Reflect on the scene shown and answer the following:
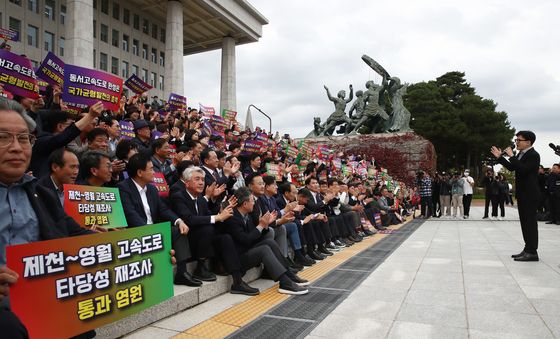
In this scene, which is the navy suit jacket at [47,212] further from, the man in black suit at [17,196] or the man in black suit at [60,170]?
the man in black suit at [60,170]

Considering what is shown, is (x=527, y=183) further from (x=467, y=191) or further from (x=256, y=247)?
(x=467, y=191)

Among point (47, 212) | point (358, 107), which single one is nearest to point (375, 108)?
point (358, 107)

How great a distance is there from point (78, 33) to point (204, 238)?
20.6 m

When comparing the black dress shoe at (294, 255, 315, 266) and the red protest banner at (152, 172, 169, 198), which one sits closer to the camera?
the red protest banner at (152, 172, 169, 198)

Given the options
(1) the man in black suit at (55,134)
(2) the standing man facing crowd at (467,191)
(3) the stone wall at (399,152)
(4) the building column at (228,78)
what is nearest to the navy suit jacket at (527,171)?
(1) the man in black suit at (55,134)

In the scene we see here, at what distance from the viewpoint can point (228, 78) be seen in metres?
34.3

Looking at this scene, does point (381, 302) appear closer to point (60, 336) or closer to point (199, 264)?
point (199, 264)

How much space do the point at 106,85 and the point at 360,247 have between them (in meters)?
5.82

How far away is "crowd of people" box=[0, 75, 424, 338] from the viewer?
1939mm

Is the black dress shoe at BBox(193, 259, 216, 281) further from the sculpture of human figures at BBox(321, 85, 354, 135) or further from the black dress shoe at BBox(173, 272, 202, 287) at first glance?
the sculpture of human figures at BBox(321, 85, 354, 135)

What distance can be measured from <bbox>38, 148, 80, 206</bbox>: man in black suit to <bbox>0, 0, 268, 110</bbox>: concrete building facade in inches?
789

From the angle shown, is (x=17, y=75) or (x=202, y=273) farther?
(x=17, y=75)

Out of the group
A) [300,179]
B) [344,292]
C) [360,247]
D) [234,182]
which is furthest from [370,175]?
[344,292]

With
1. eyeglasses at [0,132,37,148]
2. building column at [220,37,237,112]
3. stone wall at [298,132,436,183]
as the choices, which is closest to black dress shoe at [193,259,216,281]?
eyeglasses at [0,132,37,148]
